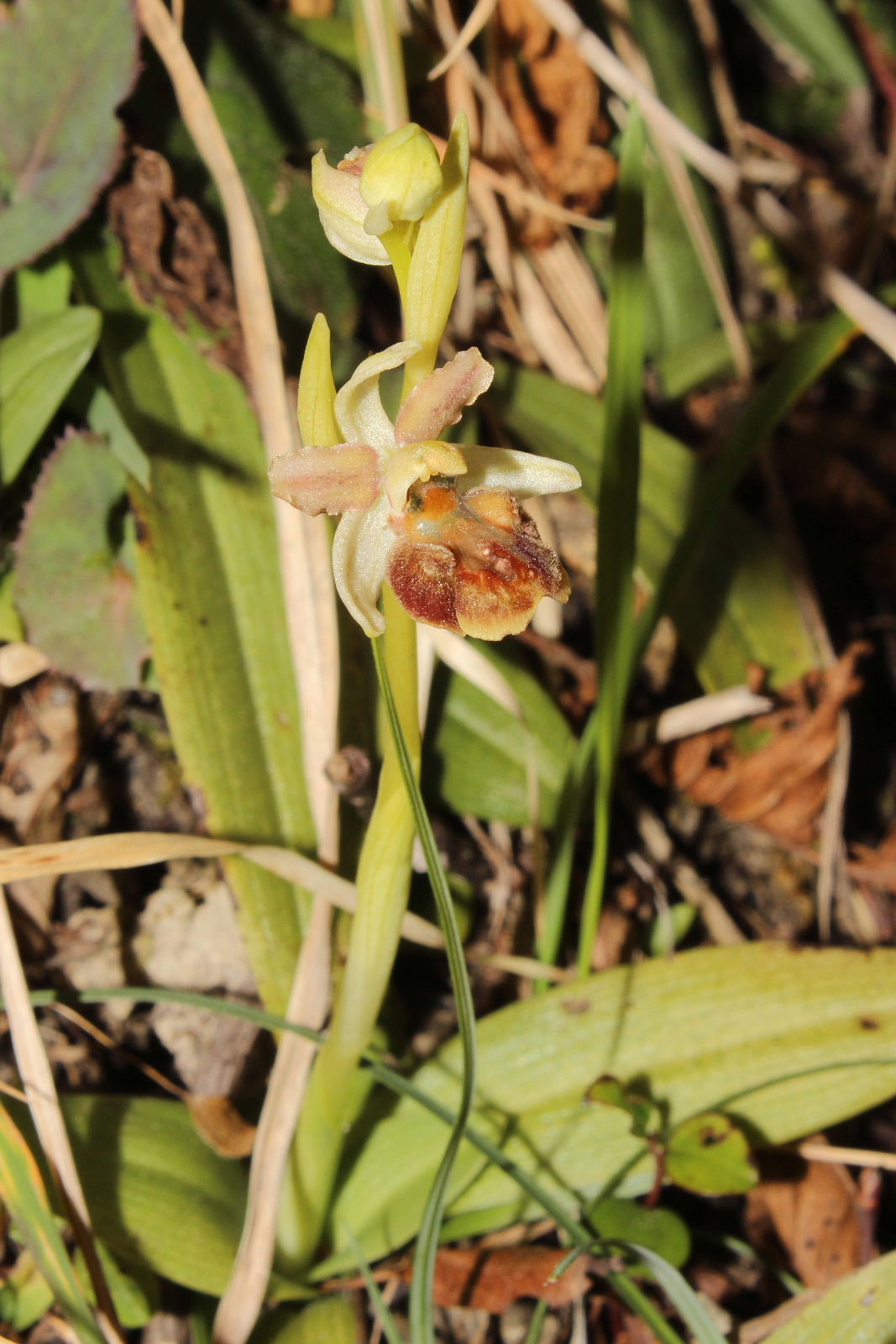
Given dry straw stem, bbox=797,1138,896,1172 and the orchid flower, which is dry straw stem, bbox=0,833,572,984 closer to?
the orchid flower

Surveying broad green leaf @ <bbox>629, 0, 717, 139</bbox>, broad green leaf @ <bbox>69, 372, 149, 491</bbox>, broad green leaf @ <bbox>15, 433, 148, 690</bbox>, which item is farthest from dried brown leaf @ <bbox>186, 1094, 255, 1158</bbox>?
broad green leaf @ <bbox>629, 0, 717, 139</bbox>

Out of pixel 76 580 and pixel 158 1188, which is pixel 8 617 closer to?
pixel 76 580

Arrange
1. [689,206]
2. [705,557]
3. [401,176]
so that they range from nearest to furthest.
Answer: [401,176] → [705,557] → [689,206]

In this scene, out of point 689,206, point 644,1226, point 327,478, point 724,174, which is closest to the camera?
point 327,478

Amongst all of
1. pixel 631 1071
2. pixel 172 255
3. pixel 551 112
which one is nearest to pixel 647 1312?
pixel 631 1071

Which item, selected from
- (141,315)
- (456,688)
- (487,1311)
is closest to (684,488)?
(456,688)

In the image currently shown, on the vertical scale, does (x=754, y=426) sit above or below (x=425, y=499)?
below
